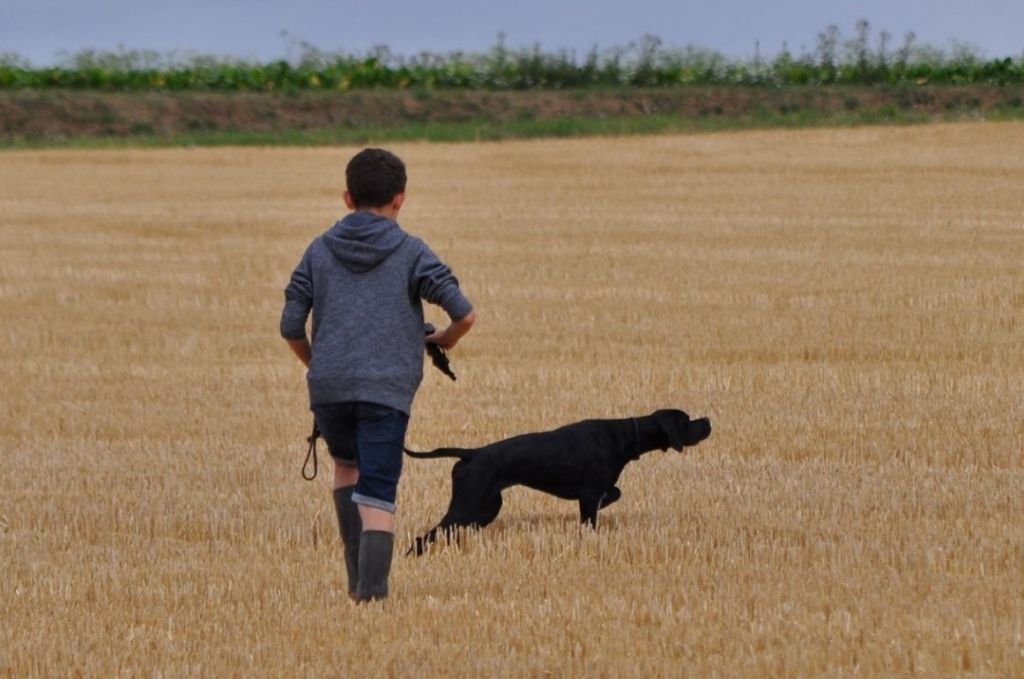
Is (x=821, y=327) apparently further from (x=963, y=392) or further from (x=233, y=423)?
(x=233, y=423)

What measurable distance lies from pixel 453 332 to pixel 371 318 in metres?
0.31

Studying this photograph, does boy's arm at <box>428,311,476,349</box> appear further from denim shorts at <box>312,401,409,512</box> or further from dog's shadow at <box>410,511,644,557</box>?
dog's shadow at <box>410,511,644,557</box>

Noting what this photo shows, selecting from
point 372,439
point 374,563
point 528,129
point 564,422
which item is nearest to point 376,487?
point 372,439

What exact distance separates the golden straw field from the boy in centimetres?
55

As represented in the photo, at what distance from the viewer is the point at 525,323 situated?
635 inches

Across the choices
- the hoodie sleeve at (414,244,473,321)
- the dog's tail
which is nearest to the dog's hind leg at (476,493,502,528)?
the dog's tail

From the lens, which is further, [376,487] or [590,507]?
[590,507]

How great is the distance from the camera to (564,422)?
11.3 metres

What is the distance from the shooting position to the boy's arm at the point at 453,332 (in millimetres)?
6141

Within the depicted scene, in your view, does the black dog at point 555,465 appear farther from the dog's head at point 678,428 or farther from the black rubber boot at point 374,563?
the black rubber boot at point 374,563

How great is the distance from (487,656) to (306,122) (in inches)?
1504

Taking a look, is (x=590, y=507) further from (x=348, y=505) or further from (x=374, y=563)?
(x=374, y=563)

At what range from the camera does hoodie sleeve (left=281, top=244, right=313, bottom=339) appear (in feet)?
20.3

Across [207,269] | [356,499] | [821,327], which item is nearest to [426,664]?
[356,499]
